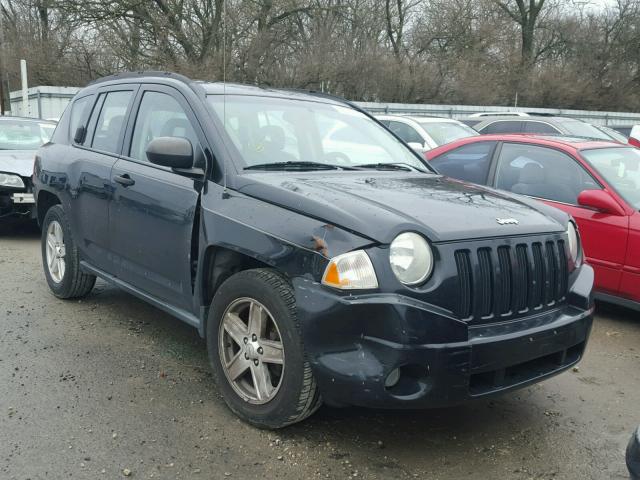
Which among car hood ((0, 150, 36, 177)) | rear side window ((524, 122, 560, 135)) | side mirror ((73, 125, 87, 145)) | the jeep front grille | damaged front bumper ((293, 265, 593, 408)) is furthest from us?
rear side window ((524, 122, 560, 135))

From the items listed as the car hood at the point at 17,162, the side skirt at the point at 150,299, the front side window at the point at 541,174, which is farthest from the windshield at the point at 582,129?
the side skirt at the point at 150,299

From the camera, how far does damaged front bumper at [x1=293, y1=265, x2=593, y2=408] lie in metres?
2.74

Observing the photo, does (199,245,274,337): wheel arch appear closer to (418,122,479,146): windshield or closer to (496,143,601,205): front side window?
(496,143,601,205): front side window

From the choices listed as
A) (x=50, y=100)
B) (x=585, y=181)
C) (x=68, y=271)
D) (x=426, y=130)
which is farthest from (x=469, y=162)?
(x=50, y=100)

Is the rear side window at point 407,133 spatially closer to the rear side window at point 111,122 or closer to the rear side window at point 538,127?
the rear side window at point 538,127

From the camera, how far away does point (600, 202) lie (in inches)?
207

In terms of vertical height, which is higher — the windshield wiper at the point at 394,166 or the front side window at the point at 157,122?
the front side window at the point at 157,122

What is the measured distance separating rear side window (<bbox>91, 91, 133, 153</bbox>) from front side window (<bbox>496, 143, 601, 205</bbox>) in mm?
3468

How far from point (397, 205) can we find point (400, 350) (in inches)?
30.0

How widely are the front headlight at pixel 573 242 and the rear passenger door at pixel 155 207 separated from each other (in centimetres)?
209

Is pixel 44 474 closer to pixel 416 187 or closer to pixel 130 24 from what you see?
pixel 416 187

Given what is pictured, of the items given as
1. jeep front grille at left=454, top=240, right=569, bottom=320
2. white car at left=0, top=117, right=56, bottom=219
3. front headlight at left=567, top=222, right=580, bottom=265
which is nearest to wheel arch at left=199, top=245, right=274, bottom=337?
jeep front grille at left=454, top=240, right=569, bottom=320

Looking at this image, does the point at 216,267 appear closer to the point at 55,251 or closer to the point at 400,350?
the point at 400,350

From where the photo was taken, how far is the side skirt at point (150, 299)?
3.76m
